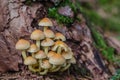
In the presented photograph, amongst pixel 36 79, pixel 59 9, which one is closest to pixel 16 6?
pixel 59 9

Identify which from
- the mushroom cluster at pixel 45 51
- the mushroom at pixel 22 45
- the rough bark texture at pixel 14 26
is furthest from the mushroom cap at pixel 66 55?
the rough bark texture at pixel 14 26

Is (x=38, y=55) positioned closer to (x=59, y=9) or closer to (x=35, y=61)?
(x=35, y=61)

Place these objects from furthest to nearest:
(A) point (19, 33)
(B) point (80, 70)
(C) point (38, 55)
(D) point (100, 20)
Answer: (D) point (100, 20) < (B) point (80, 70) < (A) point (19, 33) < (C) point (38, 55)

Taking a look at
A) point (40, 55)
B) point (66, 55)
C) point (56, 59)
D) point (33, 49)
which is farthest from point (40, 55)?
point (66, 55)

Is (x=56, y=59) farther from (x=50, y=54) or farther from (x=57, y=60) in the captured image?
(x=50, y=54)

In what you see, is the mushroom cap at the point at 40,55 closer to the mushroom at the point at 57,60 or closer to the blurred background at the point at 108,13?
the mushroom at the point at 57,60

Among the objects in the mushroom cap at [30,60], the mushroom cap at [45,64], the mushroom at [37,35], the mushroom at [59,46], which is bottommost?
the mushroom cap at [45,64]

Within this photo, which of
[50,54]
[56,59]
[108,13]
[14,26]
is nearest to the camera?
[56,59]

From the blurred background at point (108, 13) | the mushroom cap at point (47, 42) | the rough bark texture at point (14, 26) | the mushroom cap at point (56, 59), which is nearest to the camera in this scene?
the mushroom cap at point (56, 59)
